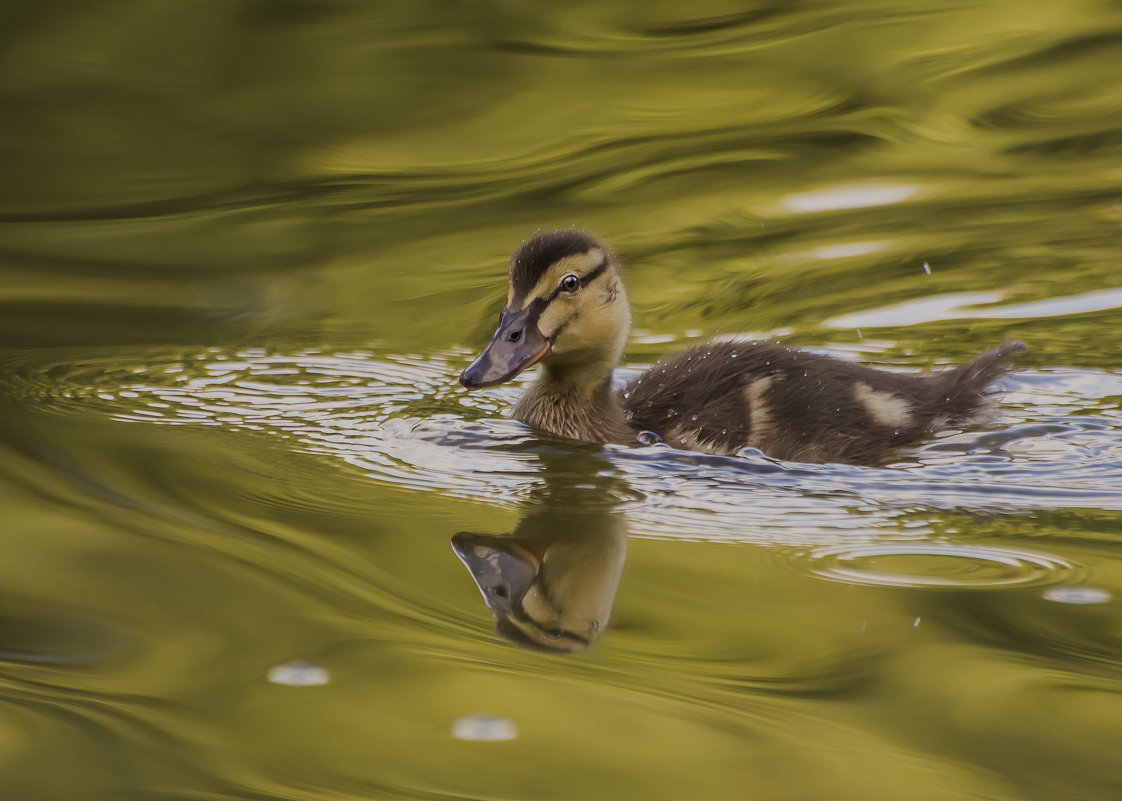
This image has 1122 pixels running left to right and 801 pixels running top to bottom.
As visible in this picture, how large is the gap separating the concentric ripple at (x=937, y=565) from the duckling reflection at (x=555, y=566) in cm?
35

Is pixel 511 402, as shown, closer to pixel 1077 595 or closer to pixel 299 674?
pixel 1077 595

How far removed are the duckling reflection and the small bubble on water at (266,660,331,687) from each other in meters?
0.29

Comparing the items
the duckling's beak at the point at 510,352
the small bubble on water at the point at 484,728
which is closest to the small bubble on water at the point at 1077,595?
the small bubble on water at the point at 484,728

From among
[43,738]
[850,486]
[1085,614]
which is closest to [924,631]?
[1085,614]

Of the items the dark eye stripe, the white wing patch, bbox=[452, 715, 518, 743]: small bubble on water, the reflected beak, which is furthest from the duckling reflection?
the white wing patch

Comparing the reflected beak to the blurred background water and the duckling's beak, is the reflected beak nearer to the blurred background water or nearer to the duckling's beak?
the blurred background water

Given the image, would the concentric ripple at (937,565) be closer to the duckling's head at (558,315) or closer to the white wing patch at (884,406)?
the white wing patch at (884,406)

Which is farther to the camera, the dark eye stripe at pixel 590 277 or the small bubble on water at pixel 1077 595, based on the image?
the dark eye stripe at pixel 590 277

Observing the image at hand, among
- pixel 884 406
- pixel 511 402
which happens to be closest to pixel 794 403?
pixel 884 406

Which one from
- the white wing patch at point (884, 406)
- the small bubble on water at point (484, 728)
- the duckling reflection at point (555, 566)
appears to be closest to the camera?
the small bubble on water at point (484, 728)

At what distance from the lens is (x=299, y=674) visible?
6.74 ft

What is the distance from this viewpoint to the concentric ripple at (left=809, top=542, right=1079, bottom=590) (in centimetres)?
246

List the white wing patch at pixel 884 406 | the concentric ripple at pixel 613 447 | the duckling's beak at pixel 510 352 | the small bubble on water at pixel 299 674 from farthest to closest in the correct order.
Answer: the white wing patch at pixel 884 406 → the duckling's beak at pixel 510 352 → the concentric ripple at pixel 613 447 → the small bubble on water at pixel 299 674

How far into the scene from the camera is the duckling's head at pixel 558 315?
11.1 ft
